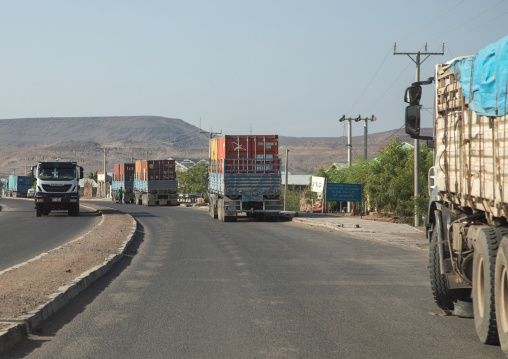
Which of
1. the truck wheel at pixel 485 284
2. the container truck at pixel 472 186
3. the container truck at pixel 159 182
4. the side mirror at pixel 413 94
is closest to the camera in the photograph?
the container truck at pixel 472 186

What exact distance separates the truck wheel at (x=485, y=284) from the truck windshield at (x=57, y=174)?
34479 millimetres

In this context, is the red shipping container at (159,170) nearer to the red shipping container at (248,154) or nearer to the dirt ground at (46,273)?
the red shipping container at (248,154)

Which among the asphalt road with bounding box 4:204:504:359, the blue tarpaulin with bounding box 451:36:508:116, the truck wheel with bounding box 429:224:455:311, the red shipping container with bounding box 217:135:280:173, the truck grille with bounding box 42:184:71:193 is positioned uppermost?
the red shipping container with bounding box 217:135:280:173

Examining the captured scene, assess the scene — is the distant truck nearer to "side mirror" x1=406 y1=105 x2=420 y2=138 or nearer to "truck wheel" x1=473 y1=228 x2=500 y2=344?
"side mirror" x1=406 y1=105 x2=420 y2=138

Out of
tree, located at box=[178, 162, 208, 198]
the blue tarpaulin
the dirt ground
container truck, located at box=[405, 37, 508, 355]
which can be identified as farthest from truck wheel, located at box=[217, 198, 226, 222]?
tree, located at box=[178, 162, 208, 198]

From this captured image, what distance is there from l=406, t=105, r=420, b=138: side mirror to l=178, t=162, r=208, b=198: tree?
80.3 m

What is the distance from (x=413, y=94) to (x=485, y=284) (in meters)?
4.09

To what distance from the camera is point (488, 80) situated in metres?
6.75

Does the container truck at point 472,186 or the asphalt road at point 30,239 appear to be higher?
the container truck at point 472,186

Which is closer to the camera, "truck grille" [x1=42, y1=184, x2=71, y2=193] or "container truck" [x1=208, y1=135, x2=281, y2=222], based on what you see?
"container truck" [x1=208, y1=135, x2=281, y2=222]

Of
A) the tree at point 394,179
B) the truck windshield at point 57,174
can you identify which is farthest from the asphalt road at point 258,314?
the tree at point 394,179

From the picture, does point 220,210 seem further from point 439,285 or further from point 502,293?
point 502,293

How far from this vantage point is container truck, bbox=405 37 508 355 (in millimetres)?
6625

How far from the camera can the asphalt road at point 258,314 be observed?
725cm
